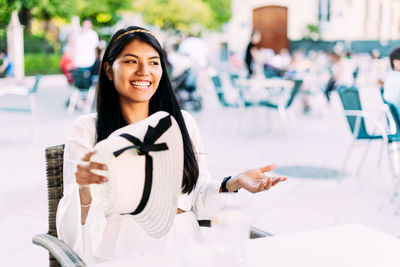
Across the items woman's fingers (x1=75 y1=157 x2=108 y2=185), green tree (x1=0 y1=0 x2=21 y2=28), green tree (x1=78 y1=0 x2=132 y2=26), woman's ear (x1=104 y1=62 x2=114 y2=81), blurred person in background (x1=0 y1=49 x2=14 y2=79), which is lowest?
blurred person in background (x1=0 y1=49 x2=14 y2=79)

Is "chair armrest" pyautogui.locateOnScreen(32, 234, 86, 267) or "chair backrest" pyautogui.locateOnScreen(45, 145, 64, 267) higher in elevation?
"chair backrest" pyautogui.locateOnScreen(45, 145, 64, 267)

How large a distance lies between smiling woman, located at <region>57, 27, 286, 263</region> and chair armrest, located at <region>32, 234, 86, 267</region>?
0.05 meters

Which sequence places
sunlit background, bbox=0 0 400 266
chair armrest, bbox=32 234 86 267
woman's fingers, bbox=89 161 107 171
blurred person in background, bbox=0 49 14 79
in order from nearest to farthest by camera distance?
woman's fingers, bbox=89 161 107 171 < chair armrest, bbox=32 234 86 267 < sunlit background, bbox=0 0 400 266 < blurred person in background, bbox=0 49 14 79

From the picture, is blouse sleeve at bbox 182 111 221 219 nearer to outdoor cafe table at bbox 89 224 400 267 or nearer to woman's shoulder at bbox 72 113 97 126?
woman's shoulder at bbox 72 113 97 126

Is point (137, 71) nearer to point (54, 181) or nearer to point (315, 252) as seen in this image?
point (54, 181)

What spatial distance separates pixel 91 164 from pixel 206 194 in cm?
78

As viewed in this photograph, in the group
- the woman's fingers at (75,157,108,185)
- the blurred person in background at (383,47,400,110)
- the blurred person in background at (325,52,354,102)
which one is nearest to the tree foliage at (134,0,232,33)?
the blurred person in background at (325,52,354,102)

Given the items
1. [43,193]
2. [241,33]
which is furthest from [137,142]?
[241,33]

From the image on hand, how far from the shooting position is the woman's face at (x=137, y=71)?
1.95 metres

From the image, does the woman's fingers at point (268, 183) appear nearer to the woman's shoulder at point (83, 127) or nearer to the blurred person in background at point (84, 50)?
the woman's shoulder at point (83, 127)

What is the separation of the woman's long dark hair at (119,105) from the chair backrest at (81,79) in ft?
27.8

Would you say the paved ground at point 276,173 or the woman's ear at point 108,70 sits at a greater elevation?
the woman's ear at point 108,70

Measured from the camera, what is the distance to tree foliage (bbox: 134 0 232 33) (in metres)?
29.8

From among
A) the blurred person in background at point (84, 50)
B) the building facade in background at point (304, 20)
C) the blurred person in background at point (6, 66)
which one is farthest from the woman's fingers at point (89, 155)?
the building facade in background at point (304, 20)
